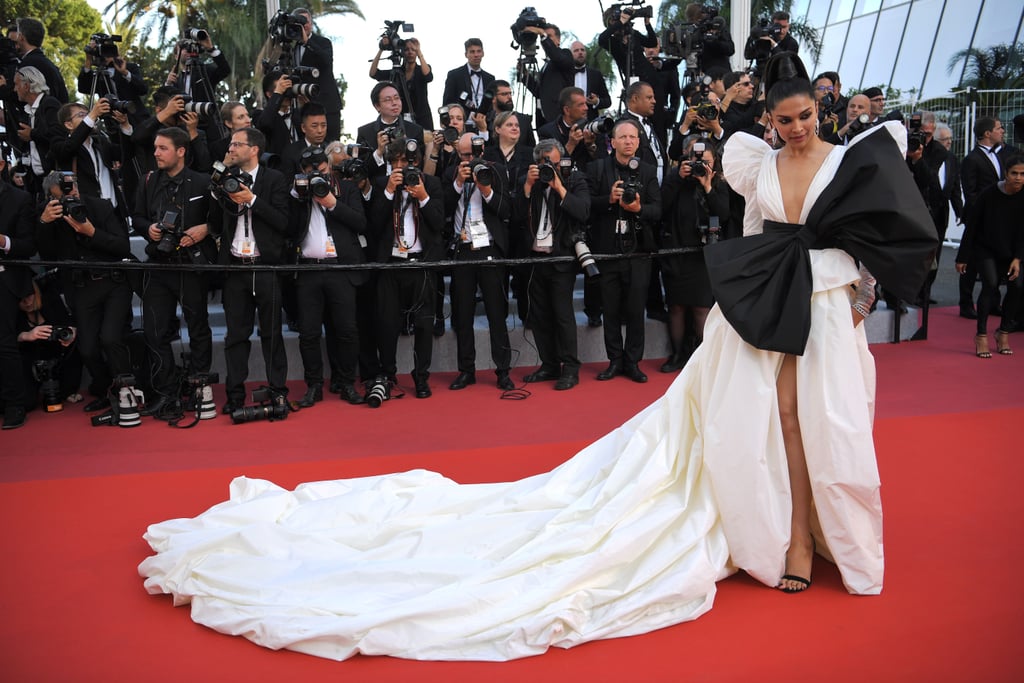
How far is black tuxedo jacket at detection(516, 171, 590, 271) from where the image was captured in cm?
656

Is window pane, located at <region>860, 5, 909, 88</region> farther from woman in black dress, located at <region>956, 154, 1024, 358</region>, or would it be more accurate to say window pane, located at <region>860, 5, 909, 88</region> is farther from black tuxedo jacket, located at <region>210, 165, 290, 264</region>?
black tuxedo jacket, located at <region>210, 165, 290, 264</region>

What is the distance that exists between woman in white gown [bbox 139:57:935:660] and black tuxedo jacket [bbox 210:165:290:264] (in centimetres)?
290

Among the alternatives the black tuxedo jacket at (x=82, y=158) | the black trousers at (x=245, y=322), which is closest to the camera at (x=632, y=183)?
the black trousers at (x=245, y=322)

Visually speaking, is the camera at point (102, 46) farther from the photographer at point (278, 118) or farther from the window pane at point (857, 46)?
the window pane at point (857, 46)

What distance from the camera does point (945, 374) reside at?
21.3ft

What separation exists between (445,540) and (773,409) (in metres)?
1.25

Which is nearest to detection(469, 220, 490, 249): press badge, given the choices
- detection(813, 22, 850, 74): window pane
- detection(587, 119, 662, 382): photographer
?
detection(587, 119, 662, 382): photographer

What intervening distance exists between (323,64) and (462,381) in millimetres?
2944

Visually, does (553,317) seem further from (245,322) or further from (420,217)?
(245,322)

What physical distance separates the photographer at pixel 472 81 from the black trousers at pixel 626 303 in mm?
2361

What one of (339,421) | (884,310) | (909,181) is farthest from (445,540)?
(884,310)

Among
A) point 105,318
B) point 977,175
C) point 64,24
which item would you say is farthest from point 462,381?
point 64,24

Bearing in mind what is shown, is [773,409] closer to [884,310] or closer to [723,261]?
[723,261]

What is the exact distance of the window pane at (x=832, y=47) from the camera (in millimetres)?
24094
